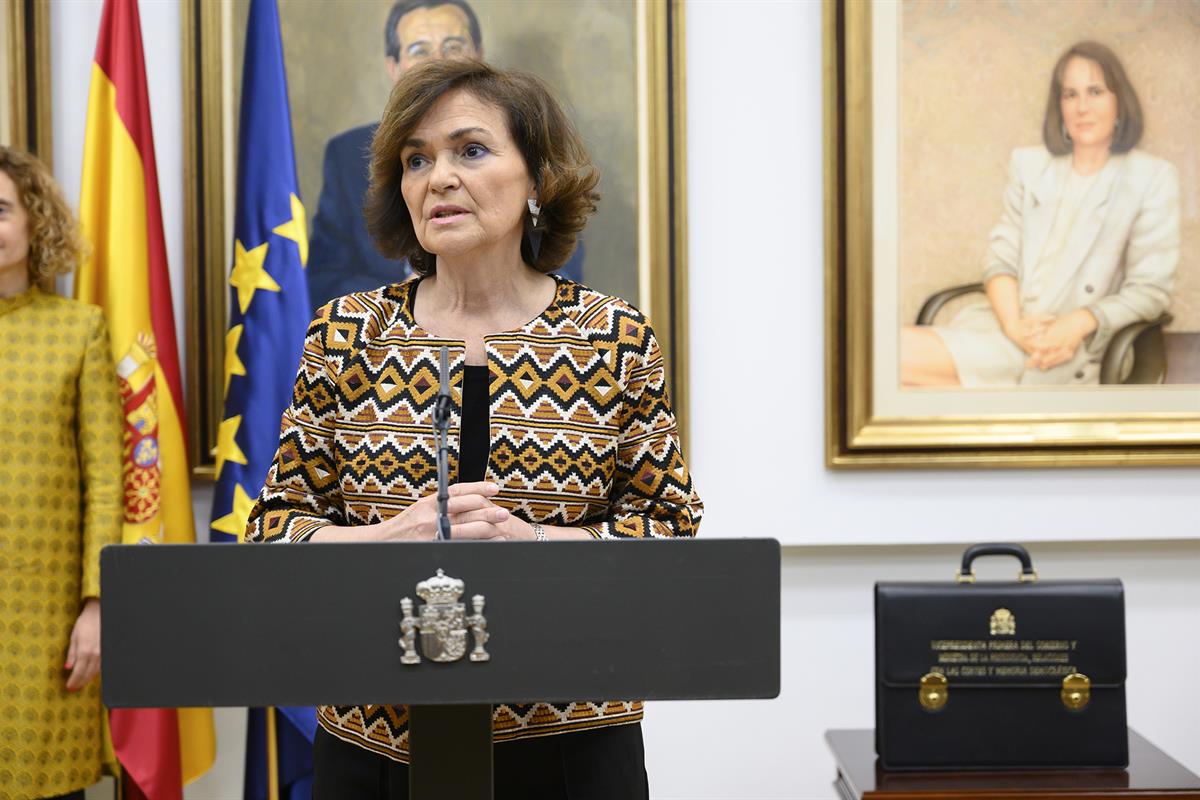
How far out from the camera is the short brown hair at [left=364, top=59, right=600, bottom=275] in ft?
5.31

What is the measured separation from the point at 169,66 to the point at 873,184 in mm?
1949

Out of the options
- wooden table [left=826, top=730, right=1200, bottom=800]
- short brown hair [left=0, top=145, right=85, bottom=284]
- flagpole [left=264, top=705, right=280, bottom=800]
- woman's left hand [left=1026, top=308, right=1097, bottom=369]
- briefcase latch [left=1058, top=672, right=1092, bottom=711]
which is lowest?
flagpole [left=264, top=705, right=280, bottom=800]

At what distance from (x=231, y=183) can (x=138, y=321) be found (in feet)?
1.60

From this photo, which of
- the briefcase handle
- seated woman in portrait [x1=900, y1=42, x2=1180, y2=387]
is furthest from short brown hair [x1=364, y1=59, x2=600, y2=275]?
→ seated woman in portrait [x1=900, y1=42, x2=1180, y2=387]

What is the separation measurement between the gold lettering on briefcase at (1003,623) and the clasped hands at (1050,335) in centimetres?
105

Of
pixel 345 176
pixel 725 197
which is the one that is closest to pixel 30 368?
pixel 345 176

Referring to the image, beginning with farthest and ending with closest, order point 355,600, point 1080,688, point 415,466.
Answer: point 1080,688
point 415,466
point 355,600

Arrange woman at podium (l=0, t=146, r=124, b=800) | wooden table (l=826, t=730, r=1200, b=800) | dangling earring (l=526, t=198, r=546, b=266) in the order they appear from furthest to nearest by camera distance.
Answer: woman at podium (l=0, t=146, r=124, b=800) → wooden table (l=826, t=730, r=1200, b=800) → dangling earring (l=526, t=198, r=546, b=266)

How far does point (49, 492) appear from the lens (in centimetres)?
255

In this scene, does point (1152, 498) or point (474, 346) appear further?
point (1152, 498)

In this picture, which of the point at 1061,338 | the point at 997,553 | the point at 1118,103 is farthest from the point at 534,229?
the point at 1118,103

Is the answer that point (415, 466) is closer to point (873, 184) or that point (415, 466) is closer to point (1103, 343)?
point (873, 184)

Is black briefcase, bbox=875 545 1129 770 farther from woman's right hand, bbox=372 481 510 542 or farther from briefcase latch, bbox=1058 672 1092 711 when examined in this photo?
woman's right hand, bbox=372 481 510 542

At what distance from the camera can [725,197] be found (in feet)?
10.2
